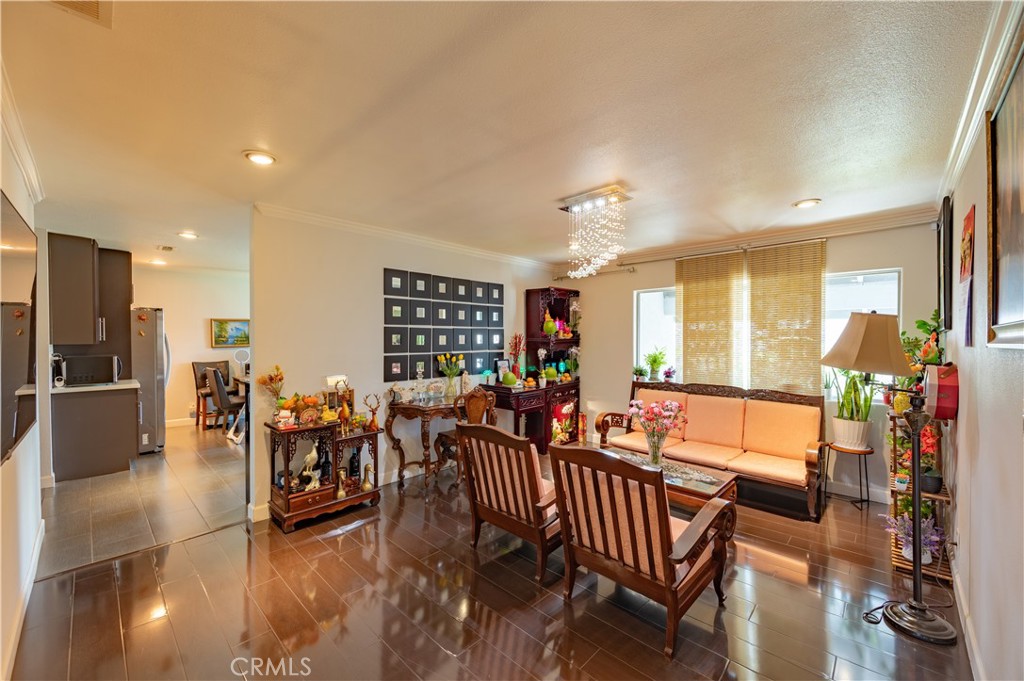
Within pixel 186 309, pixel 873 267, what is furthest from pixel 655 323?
pixel 186 309

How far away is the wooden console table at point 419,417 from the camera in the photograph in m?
4.08

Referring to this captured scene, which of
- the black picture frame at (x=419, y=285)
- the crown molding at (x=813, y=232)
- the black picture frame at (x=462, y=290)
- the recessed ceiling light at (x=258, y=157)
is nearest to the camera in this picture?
the recessed ceiling light at (x=258, y=157)

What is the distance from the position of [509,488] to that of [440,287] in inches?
107

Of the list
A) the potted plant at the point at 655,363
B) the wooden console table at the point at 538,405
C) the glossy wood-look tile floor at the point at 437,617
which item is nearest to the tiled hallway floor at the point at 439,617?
the glossy wood-look tile floor at the point at 437,617

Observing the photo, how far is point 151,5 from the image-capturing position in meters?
1.29

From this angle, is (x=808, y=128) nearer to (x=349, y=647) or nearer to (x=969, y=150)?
(x=969, y=150)

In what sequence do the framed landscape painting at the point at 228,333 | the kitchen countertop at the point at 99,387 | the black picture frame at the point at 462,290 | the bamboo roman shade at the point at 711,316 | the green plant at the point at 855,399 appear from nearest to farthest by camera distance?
1. the green plant at the point at 855,399
2. the kitchen countertop at the point at 99,387
3. the bamboo roman shade at the point at 711,316
4. the black picture frame at the point at 462,290
5. the framed landscape painting at the point at 228,333

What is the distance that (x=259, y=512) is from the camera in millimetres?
3416

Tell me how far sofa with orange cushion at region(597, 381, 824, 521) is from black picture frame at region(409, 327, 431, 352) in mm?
2104

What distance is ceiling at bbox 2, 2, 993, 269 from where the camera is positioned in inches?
53.9

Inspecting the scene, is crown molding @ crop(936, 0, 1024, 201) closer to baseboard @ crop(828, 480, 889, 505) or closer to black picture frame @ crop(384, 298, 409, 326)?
baseboard @ crop(828, 480, 889, 505)

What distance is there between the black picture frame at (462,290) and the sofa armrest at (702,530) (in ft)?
11.5

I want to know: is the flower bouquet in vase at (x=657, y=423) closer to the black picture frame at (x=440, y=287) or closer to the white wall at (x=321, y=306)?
the white wall at (x=321, y=306)

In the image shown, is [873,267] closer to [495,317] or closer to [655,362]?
[655,362]
